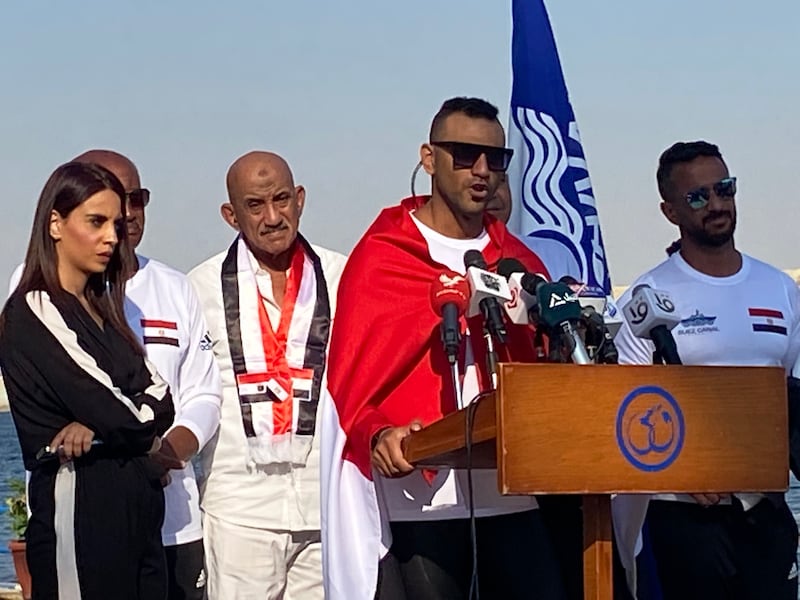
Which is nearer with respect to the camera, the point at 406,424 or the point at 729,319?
the point at 406,424

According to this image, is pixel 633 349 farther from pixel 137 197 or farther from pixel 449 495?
pixel 137 197

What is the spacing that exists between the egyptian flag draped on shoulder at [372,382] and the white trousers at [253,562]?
47.2 inches

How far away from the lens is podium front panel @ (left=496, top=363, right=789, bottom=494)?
128 inches

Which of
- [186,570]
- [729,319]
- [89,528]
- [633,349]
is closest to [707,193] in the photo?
[729,319]

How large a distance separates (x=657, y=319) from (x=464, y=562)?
87cm

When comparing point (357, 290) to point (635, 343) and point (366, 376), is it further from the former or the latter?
point (635, 343)

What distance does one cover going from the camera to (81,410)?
4.12 metres

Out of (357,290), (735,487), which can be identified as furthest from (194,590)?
(735,487)

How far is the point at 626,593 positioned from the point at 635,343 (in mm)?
977

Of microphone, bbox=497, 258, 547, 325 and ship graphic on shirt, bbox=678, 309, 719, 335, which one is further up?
ship graphic on shirt, bbox=678, 309, 719, 335

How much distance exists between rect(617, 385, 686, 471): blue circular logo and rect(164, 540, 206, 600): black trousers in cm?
237

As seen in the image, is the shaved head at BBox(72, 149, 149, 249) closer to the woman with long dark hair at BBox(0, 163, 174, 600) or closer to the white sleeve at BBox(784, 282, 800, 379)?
the woman with long dark hair at BBox(0, 163, 174, 600)

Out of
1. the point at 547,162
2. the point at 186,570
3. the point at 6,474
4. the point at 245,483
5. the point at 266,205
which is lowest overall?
the point at 186,570

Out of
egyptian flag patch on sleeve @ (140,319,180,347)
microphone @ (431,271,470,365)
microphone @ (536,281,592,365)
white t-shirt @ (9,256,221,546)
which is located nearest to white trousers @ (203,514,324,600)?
white t-shirt @ (9,256,221,546)
